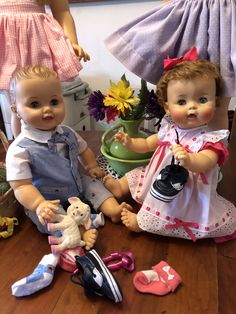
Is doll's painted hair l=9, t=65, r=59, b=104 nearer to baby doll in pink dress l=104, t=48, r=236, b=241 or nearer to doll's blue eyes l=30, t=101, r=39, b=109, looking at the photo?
doll's blue eyes l=30, t=101, r=39, b=109

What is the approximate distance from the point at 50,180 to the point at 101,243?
0.61 feet

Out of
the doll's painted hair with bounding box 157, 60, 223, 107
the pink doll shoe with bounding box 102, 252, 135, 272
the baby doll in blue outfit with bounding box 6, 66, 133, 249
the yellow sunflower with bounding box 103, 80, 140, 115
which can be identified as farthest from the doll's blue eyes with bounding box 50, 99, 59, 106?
the pink doll shoe with bounding box 102, 252, 135, 272

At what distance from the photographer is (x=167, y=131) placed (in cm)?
73

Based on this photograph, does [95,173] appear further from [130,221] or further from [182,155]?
[182,155]

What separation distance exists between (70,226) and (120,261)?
12cm

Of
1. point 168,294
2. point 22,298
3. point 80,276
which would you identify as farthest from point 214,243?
point 22,298

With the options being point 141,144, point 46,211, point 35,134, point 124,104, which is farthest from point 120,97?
point 46,211

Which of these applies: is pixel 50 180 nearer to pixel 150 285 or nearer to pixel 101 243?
pixel 101 243

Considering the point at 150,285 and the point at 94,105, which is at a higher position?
the point at 94,105

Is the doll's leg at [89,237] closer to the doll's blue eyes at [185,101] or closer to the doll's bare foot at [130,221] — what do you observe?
the doll's bare foot at [130,221]

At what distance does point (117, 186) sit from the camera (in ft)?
2.61

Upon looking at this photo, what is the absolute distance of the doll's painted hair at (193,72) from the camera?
0.63m

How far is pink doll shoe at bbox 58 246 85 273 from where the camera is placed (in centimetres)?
61

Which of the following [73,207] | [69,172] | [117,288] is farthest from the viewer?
[69,172]
